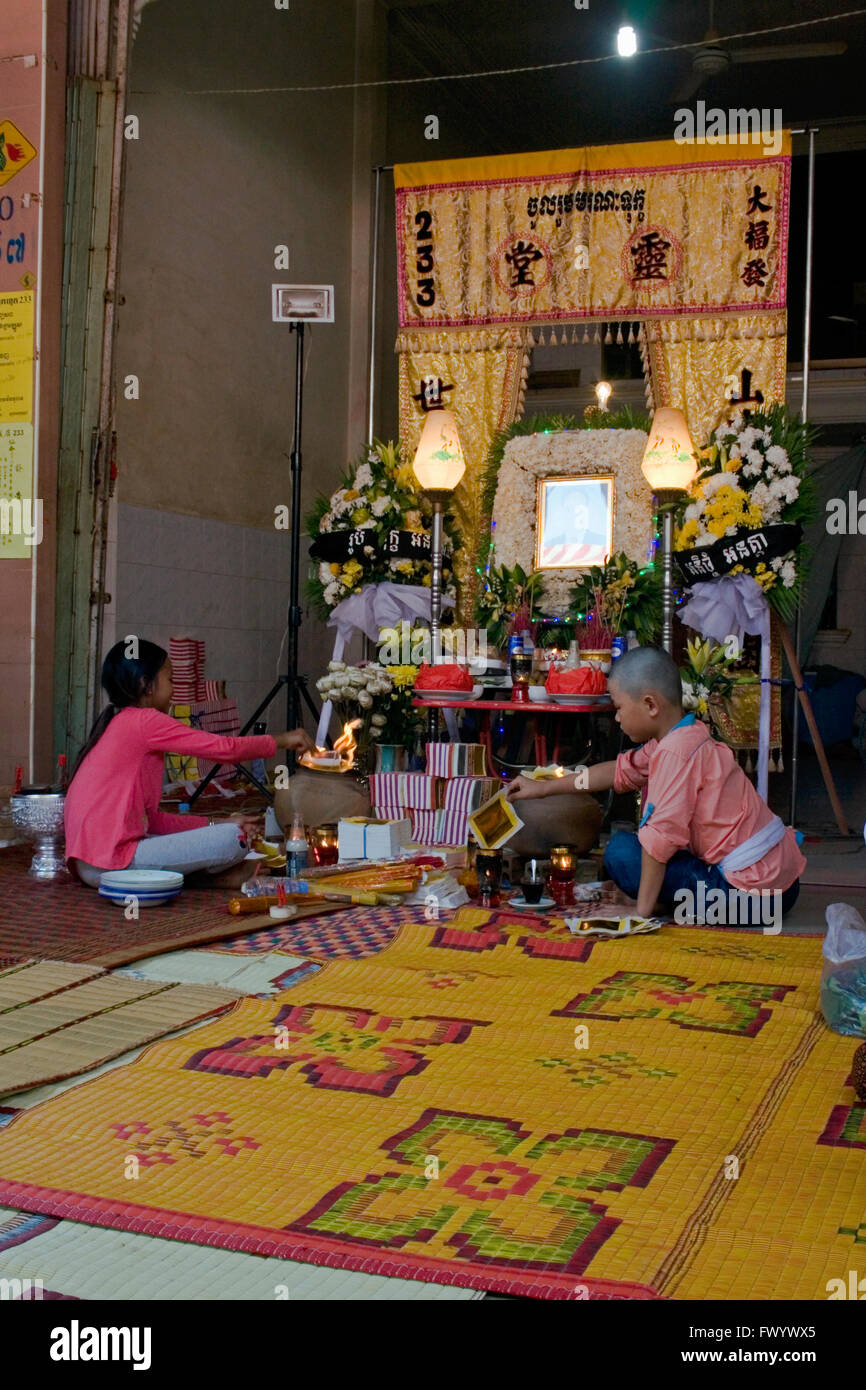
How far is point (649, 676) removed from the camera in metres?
4.47

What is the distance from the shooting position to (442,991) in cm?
370

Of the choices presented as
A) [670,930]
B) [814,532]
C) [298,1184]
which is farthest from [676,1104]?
[814,532]

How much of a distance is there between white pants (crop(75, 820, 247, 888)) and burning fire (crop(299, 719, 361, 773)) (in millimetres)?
853

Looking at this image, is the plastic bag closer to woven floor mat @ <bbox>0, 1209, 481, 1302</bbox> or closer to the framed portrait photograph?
woven floor mat @ <bbox>0, 1209, 481, 1302</bbox>

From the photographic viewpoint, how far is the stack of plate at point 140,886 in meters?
4.82

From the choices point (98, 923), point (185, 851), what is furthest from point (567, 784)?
point (98, 923)

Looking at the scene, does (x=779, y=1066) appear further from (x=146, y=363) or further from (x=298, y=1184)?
(x=146, y=363)

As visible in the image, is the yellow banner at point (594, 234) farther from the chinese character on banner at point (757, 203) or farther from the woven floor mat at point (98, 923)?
the woven floor mat at point (98, 923)

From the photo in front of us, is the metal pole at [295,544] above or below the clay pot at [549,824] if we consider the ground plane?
above

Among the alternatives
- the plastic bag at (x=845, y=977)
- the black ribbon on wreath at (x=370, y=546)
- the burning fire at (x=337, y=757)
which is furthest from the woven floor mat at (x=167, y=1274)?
the black ribbon on wreath at (x=370, y=546)

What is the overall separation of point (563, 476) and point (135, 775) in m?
3.96

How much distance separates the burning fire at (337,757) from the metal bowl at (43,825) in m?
1.15

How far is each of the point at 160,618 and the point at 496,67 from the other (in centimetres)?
721

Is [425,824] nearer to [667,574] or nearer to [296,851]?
[296,851]
